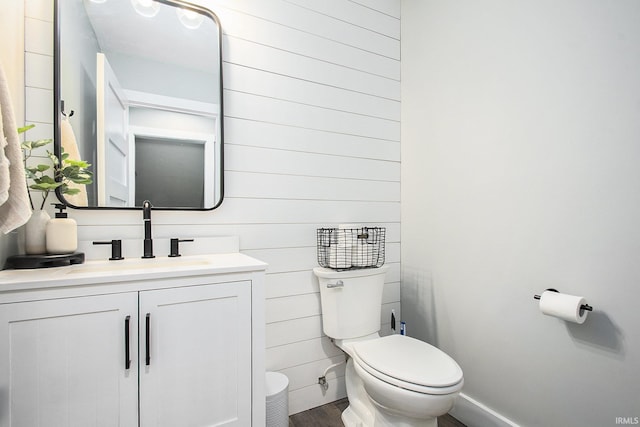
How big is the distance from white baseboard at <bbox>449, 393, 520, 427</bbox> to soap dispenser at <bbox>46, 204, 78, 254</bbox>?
6.45 feet

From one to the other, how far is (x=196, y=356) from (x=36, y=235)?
2.42 ft

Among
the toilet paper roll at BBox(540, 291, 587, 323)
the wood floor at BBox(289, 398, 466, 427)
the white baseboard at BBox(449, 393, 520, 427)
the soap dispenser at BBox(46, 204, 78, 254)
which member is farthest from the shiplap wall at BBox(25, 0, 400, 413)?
the toilet paper roll at BBox(540, 291, 587, 323)

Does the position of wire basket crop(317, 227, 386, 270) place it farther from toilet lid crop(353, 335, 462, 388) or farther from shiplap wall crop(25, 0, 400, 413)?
toilet lid crop(353, 335, 462, 388)

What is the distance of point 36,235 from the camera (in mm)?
1129

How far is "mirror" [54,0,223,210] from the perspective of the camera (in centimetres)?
130

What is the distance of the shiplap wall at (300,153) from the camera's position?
5.25 feet

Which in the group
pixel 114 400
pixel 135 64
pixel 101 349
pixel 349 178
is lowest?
pixel 114 400

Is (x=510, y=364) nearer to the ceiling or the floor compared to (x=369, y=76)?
nearer to the floor

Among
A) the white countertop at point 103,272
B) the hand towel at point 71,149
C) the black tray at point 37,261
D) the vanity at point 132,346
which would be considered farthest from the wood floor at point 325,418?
the hand towel at point 71,149

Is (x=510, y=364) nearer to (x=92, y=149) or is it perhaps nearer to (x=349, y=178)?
(x=349, y=178)

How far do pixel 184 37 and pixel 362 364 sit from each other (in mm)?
1738

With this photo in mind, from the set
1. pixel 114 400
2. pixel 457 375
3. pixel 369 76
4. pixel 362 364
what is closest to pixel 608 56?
pixel 369 76

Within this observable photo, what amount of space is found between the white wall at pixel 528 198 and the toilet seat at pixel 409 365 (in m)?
0.41

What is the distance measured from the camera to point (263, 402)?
1182 mm
